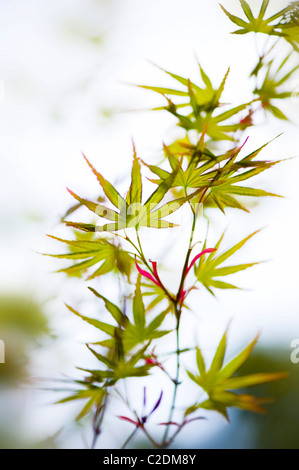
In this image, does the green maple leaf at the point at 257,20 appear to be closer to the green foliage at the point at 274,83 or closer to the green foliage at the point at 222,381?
the green foliage at the point at 274,83

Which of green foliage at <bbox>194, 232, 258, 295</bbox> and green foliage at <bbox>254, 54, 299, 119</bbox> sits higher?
green foliage at <bbox>254, 54, 299, 119</bbox>

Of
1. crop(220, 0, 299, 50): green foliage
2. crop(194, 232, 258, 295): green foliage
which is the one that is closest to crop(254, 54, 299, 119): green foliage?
crop(220, 0, 299, 50): green foliage

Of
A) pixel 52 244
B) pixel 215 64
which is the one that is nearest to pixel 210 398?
pixel 52 244

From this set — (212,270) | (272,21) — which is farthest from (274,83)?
(212,270)

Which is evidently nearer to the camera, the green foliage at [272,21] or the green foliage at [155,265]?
the green foliage at [155,265]

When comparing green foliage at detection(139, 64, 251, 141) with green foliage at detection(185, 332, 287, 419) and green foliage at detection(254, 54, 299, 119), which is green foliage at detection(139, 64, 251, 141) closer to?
green foliage at detection(254, 54, 299, 119)

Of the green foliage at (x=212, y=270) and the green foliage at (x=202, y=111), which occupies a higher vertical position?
the green foliage at (x=202, y=111)

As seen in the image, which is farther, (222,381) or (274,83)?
(274,83)

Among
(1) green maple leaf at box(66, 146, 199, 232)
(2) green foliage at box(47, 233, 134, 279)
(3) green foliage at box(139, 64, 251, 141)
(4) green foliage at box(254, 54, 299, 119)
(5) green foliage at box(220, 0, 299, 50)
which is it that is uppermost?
(5) green foliage at box(220, 0, 299, 50)

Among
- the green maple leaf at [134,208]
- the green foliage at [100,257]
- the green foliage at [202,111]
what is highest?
the green foliage at [202,111]

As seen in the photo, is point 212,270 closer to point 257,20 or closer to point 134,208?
point 134,208

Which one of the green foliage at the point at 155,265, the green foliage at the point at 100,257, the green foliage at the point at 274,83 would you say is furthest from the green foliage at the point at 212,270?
the green foliage at the point at 274,83

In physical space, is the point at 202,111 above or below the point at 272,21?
below
